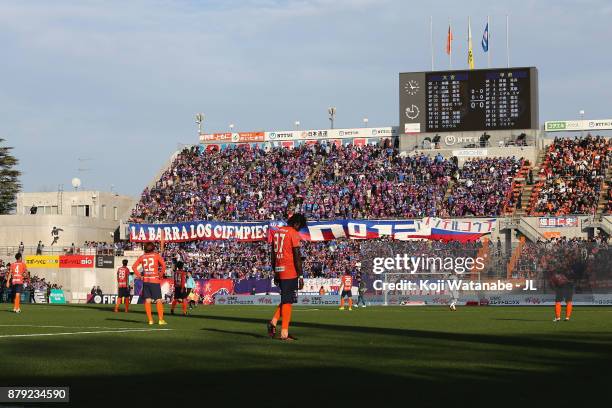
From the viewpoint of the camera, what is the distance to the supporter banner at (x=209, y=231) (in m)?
73.7

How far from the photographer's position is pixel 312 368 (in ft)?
43.2

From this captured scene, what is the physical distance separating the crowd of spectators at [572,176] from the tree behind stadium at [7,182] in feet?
195

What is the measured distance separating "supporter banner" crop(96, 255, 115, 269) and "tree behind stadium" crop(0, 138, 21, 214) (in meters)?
40.3

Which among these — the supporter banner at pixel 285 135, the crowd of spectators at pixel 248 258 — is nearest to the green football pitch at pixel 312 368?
the crowd of spectators at pixel 248 258

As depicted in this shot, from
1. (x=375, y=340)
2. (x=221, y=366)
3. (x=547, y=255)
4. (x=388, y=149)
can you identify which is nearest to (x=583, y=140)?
(x=388, y=149)

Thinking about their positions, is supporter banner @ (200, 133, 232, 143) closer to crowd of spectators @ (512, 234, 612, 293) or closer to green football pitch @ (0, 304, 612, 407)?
crowd of spectators @ (512, 234, 612, 293)

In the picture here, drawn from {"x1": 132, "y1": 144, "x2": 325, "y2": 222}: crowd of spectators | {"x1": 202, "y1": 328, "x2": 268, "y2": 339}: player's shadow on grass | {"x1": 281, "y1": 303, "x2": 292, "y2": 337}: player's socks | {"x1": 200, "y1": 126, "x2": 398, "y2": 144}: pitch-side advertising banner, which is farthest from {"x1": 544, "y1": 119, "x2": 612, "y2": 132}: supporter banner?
{"x1": 281, "y1": 303, "x2": 292, "y2": 337}: player's socks

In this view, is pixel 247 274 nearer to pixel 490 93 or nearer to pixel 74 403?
pixel 490 93

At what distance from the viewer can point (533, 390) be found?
10.8 metres

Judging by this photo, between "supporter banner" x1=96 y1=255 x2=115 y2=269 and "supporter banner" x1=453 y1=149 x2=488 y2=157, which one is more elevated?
"supporter banner" x1=453 y1=149 x2=488 y2=157

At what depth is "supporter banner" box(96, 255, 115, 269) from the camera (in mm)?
72938

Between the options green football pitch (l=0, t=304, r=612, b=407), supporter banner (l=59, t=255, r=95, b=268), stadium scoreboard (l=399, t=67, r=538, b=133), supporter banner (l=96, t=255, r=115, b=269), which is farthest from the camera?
stadium scoreboard (l=399, t=67, r=538, b=133)

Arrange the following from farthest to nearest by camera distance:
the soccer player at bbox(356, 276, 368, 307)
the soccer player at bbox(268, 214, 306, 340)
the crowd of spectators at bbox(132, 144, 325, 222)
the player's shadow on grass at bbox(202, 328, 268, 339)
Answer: the crowd of spectators at bbox(132, 144, 325, 222), the soccer player at bbox(356, 276, 368, 307), the player's shadow on grass at bbox(202, 328, 268, 339), the soccer player at bbox(268, 214, 306, 340)

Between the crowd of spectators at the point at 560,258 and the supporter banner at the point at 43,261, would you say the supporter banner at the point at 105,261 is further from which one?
the crowd of spectators at the point at 560,258
